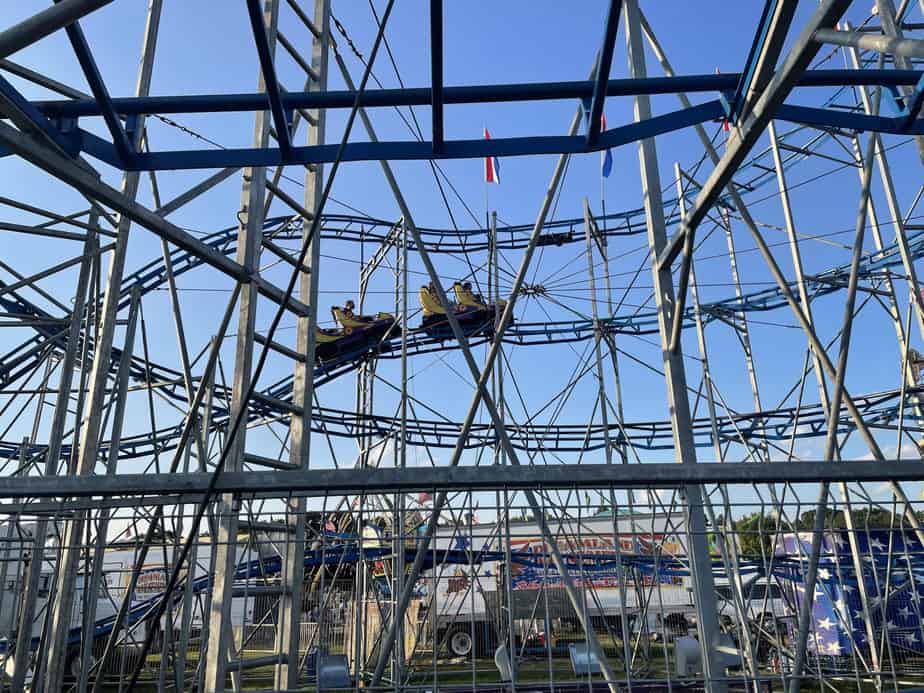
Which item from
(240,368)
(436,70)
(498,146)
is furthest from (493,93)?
(240,368)

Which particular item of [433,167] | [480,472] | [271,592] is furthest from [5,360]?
[480,472]

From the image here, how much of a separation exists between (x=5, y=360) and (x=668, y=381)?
14.3 meters

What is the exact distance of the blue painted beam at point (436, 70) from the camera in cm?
298

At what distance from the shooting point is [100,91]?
10.7ft

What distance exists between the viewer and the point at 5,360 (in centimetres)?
1409

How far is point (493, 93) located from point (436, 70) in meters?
0.48

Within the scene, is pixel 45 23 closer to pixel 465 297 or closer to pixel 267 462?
pixel 267 462

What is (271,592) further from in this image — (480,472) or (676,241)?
(676,241)

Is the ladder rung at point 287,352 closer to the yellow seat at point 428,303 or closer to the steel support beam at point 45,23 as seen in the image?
the steel support beam at point 45,23

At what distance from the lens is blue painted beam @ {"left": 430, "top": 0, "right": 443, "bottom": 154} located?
2.98m

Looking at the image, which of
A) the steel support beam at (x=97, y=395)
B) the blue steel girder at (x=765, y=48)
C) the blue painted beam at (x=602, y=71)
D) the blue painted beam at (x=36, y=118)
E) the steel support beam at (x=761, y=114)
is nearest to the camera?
the steel support beam at (x=761, y=114)

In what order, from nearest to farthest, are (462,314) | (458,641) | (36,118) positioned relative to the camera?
(36,118), (458,641), (462,314)

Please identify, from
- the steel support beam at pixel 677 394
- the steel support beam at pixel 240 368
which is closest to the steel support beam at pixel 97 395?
the steel support beam at pixel 240 368

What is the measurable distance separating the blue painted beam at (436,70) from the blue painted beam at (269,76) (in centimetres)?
76
